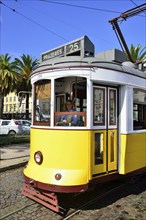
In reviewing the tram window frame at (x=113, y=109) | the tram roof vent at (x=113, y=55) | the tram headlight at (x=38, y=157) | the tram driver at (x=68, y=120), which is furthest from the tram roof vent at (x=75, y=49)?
the tram headlight at (x=38, y=157)

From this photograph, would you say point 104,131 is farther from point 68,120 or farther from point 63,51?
point 63,51

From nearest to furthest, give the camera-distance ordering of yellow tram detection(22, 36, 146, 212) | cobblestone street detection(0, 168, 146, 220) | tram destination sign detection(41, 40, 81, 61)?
cobblestone street detection(0, 168, 146, 220)
yellow tram detection(22, 36, 146, 212)
tram destination sign detection(41, 40, 81, 61)

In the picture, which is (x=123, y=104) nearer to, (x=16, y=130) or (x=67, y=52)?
(x=67, y=52)

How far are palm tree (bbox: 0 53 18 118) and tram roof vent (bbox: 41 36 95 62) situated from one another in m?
24.3

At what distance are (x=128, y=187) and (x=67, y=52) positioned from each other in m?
3.61

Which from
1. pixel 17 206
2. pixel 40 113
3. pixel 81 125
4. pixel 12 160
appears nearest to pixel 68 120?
pixel 81 125

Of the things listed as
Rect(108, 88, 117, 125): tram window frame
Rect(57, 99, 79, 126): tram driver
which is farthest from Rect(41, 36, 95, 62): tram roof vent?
Rect(57, 99, 79, 126): tram driver

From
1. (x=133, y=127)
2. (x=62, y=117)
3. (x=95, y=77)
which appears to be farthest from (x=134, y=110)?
(x=62, y=117)

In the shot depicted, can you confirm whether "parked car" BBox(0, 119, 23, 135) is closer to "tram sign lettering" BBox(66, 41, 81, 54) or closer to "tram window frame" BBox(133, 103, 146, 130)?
"tram window frame" BBox(133, 103, 146, 130)

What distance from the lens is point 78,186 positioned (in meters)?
4.51

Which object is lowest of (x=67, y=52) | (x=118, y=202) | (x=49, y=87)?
(x=118, y=202)

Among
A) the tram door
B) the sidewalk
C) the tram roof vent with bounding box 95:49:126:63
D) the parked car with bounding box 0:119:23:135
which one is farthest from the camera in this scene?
the parked car with bounding box 0:119:23:135

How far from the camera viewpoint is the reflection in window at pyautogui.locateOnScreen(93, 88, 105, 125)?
4988 mm

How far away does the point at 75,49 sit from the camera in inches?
212
